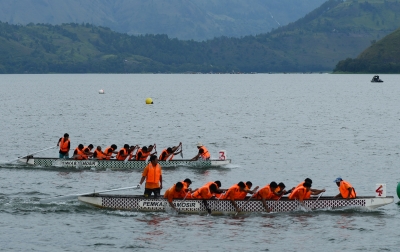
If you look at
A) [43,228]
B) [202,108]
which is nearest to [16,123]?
[202,108]

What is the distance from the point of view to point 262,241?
3650cm

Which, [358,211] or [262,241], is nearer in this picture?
[262,241]

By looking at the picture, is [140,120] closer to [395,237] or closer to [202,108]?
[202,108]

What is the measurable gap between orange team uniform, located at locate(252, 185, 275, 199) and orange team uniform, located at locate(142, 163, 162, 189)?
5.25m

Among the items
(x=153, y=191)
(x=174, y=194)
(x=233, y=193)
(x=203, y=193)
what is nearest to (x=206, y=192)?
(x=203, y=193)

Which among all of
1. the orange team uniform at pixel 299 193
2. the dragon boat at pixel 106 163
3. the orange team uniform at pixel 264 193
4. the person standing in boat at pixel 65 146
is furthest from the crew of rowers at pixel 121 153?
the orange team uniform at pixel 299 193

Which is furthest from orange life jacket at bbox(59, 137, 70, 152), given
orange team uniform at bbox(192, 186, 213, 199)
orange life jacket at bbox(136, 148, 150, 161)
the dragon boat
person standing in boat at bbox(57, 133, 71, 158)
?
orange team uniform at bbox(192, 186, 213, 199)

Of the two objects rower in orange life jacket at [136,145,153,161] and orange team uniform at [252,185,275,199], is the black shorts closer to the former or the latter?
orange team uniform at [252,185,275,199]

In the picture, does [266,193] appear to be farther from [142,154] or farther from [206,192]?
[142,154]

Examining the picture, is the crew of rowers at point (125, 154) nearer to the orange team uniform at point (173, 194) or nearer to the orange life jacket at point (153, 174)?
the orange life jacket at point (153, 174)

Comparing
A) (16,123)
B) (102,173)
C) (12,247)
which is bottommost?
(12,247)

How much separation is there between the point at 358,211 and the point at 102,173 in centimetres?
2174

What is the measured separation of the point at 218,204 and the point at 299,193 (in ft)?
14.5

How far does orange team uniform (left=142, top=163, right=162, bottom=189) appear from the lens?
40.6 metres
